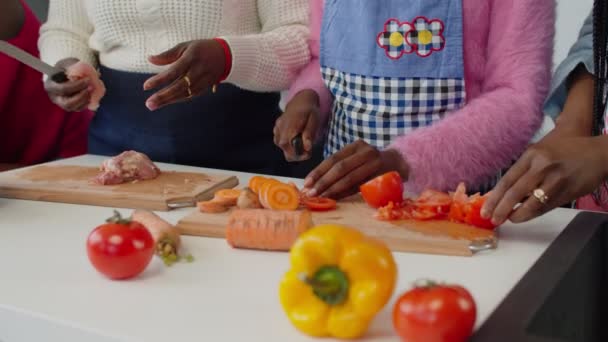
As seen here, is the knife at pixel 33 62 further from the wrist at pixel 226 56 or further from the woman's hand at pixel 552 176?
the woman's hand at pixel 552 176

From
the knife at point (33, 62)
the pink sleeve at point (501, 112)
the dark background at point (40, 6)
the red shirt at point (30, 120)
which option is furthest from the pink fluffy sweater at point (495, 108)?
the dark background at point (40, 6)

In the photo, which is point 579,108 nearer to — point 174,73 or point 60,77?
point 174,73

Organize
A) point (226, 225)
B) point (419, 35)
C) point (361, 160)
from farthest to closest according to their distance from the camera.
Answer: point (419, 35), point (361, 160), point (226, 225)

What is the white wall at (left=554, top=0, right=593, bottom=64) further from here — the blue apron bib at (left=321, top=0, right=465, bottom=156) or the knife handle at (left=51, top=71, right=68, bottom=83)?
the knife handle at (left=51, top=71, right=68, bottom=83)

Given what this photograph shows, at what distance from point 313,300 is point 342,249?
0.21ft

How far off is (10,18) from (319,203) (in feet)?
3.68

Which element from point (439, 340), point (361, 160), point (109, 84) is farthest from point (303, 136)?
point (439, 340)

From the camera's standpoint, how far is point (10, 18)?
5.94ft

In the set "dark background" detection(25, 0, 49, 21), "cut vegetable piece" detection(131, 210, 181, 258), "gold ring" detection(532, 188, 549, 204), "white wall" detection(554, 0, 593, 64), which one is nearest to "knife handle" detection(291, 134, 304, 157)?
"cut vegetable piece" detection(131, 210, 181, 258)

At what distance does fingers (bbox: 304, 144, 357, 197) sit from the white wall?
4.39 feet

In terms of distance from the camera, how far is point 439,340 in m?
0.62

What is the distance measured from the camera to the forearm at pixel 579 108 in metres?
1.11

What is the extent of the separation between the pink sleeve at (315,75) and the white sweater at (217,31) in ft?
0.06

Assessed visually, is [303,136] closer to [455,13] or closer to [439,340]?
[455,13]
